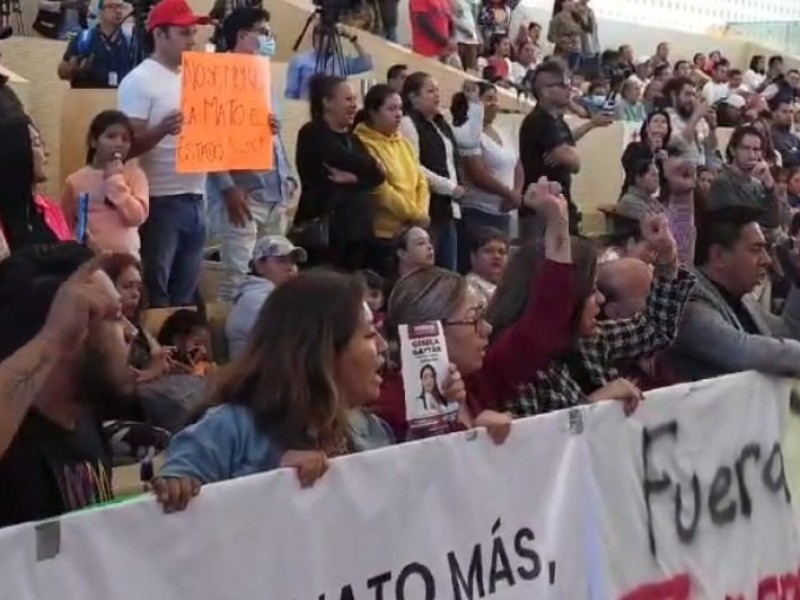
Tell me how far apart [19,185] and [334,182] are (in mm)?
2656

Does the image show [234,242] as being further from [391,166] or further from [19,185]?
[19,185]

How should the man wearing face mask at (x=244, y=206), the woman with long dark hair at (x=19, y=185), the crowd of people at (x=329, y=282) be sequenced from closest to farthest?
the crowd of people at (x=329, y=282) < the woman with long dark hair at (x=19, y=185) < the man wearing face mask at (x=244, y=206)

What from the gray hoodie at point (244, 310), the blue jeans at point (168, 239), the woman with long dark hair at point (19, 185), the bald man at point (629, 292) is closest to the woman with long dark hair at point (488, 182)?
the blue jeans at point (168, 239)

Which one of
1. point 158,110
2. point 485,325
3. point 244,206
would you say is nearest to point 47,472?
point 485,325

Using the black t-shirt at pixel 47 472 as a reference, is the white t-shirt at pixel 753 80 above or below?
above

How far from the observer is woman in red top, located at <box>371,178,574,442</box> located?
158 inches

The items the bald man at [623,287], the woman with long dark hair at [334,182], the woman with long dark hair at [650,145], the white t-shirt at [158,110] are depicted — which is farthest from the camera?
the woman with long dark hair at [650,145]

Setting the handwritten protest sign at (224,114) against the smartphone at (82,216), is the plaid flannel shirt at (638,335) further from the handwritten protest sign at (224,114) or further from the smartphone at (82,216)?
the handwritten protest sign at (224,114)

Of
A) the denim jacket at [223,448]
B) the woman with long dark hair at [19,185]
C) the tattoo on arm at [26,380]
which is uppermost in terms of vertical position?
the woman with long dark hair at [19,185]

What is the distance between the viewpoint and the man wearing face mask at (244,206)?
7289mm

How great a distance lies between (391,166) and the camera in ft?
25.6

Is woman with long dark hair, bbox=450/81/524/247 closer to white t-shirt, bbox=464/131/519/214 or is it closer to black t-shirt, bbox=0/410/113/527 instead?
white t-shirt, bbox=464/131/519/214

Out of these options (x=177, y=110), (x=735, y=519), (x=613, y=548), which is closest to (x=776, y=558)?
(x=735, y=519)

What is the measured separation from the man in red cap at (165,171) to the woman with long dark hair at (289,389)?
356cm
